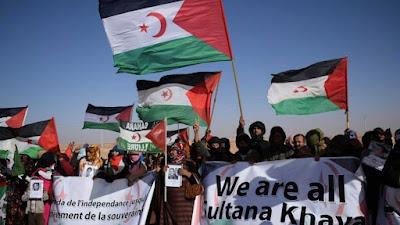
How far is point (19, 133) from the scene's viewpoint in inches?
444

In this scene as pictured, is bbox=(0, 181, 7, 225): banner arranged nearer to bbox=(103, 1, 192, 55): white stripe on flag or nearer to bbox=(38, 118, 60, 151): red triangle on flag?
bbox=(38, 118, 60, 151): red triangle on flag

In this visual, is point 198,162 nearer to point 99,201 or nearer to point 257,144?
point 257,144

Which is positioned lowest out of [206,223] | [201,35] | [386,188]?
[206,223]

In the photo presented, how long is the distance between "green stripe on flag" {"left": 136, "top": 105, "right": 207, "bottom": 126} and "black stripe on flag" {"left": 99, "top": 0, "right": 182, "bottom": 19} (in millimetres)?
2589

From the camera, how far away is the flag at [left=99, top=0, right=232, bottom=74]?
7.14 metres

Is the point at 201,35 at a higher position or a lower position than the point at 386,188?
higher

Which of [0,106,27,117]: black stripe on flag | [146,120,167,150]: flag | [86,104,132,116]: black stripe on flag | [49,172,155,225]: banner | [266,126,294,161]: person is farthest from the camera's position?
Result: [86,104,132,116]: black stripe on flag

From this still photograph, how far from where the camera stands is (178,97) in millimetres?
9766

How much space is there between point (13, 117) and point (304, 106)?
1005 cm

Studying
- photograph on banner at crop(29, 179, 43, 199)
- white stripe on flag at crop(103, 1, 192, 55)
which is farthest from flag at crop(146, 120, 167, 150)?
photograph on banner at crop(29, 179, 43, 199)

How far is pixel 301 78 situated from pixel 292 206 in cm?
411

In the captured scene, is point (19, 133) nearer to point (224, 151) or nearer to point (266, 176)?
point (224, 151)

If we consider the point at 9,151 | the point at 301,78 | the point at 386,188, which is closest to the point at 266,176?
the point at 386,188

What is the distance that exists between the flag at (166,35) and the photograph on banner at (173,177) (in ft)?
7.12
